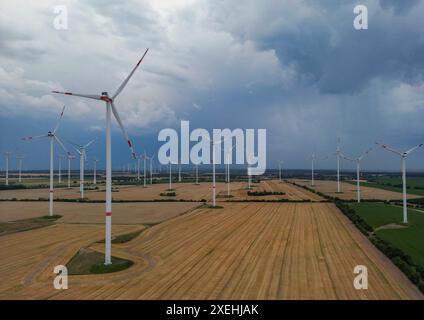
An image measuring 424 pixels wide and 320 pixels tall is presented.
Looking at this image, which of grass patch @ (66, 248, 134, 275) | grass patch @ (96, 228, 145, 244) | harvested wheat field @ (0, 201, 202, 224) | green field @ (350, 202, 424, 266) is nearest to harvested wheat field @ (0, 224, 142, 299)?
grass patch @ (66, 248, 134, 275)

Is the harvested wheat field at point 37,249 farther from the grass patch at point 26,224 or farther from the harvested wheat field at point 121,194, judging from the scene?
the harvested wheat field at point 121,194

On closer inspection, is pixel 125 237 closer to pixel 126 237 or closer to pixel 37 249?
pixel 126 237

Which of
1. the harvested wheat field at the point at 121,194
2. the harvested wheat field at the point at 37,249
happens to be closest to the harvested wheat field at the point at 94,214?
the harvested wheat field at the point at 37,249

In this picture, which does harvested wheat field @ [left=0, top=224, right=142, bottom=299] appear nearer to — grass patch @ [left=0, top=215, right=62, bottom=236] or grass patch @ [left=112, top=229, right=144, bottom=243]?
grass patch @ [left=112, top=229, right=144, bottom=243]
